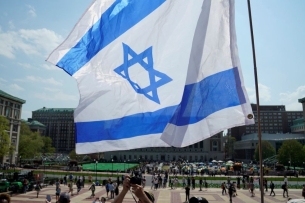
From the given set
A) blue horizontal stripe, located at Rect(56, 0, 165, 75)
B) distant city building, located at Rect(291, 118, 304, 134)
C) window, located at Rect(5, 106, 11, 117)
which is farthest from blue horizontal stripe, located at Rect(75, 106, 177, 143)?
distant city building, located at Rect(291, 118, 304, 134)

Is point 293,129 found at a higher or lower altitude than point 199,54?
higher

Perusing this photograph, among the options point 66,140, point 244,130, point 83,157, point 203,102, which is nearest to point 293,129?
point 244,130

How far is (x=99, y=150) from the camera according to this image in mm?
6465

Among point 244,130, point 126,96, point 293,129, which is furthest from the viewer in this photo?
point 244,130

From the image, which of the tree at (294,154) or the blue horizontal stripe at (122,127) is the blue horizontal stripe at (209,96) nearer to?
the blue horizontal stripe at (122,127)

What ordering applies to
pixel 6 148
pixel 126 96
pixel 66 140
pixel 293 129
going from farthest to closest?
pixel 66 140, pixel 293 129, pixel 6 148, pixel 126 96

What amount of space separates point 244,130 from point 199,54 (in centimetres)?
16777

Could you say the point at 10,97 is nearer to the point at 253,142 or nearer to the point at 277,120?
the point at 253,142

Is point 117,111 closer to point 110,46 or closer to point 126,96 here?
point 126,96

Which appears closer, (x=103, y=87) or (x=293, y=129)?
(x=103, y=87)

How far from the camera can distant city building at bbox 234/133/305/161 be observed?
122 metres

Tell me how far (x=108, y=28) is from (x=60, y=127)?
195084mm

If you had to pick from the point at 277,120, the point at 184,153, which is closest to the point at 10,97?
the point at 184,153

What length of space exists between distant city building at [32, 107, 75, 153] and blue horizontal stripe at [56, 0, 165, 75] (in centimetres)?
18756
